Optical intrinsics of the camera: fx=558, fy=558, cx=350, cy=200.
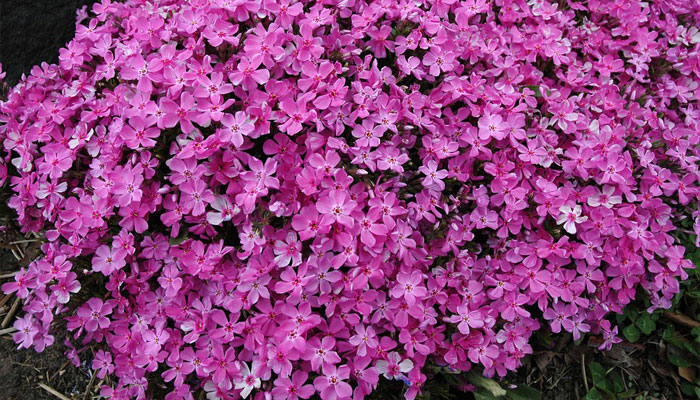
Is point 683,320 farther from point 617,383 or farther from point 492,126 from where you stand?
point 492,126

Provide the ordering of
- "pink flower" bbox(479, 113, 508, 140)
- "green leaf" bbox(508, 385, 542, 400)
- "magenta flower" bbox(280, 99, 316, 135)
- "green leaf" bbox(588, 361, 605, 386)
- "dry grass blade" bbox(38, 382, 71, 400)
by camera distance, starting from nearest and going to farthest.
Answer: "magenta flower" bbox(280, 99, 316, 135)
"pink flower" bbox(479, 113, 508, 140)
"green leaf" bbox(508, 385, 542, 400)
"dry grass blade" bbox(38, 382, 71, 400)
"green leaf" bbox(588, 361, 605, 386)

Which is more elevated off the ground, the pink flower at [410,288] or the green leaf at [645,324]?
the pink flower at [410,288]

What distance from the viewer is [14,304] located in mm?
3299

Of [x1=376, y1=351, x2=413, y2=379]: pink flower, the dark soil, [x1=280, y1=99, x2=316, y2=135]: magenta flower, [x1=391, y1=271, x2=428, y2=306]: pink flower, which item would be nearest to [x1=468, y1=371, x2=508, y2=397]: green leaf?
[x1=376, y1=351, x2=413, y2=379]: pink flower

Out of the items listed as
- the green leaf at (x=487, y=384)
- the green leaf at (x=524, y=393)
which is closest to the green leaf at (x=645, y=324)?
the green leaf at (x=524, y=393)

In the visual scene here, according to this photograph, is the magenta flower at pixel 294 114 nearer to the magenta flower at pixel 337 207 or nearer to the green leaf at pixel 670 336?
the magenta flower at pixel 337 207

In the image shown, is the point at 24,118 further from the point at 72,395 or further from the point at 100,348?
the point at 72,395

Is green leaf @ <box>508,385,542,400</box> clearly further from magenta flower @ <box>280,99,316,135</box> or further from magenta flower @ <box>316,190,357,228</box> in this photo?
A: magenta flower @ <box>280,99,316,135</box>

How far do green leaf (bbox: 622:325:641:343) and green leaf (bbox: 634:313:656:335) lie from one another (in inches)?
1.3

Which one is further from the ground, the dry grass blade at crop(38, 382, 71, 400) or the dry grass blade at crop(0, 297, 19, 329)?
the dry grass blade at crop(0, 297, 19, 329)

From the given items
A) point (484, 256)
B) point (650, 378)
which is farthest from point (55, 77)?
point (650, 378)

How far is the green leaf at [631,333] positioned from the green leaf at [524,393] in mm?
641

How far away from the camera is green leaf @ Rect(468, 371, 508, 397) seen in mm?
2676

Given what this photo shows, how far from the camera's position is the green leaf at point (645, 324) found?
10.3 ft
